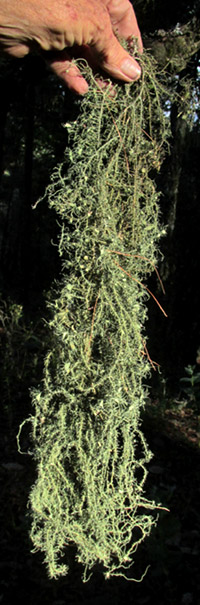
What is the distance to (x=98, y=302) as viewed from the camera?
133 centimetres

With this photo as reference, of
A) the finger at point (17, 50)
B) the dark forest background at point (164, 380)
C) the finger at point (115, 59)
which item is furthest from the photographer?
the dark forest background at point (164, 380)

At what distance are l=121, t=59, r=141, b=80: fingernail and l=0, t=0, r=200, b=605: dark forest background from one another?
185 mm

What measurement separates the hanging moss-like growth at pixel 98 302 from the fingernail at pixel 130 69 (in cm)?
4

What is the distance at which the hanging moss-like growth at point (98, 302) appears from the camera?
130 centimetres

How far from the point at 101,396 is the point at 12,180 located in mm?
9162

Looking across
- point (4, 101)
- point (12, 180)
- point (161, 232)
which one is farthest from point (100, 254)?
point (12, 180)

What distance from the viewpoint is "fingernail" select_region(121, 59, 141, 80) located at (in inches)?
49.6

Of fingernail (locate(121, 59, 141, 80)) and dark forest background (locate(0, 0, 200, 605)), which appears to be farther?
dark forest background (locate(0, 0, 200, 605))

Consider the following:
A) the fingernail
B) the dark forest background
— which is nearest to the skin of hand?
the fingernail

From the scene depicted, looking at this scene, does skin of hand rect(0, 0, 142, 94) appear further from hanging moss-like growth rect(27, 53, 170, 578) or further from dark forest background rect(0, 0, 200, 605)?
dark forest background rect(0, 0, 200, 605)

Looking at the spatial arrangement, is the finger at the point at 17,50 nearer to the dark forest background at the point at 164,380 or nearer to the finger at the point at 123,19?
the finger at the point at 123,19

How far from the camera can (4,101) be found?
369 cm

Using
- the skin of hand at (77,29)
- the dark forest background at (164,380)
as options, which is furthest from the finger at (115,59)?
the dark forest background at (164,380)

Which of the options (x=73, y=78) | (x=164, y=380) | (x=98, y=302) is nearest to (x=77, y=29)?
(x=73, y=78)
